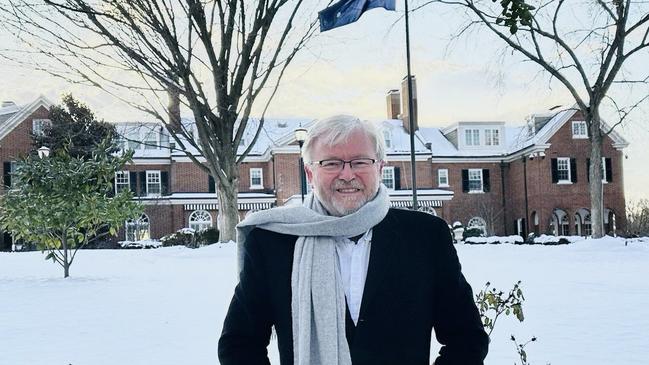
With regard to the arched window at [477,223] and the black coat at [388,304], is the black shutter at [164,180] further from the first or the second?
the black coat at [388,304]

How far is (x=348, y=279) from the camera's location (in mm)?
2547

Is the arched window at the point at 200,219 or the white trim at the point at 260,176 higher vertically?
the white trim at the point at 260,176

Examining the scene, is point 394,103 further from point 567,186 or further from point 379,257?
point 379,257

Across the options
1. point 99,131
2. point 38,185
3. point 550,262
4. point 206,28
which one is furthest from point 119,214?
point 99,131

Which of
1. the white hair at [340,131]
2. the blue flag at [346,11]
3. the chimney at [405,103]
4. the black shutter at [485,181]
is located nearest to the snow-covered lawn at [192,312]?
the white hair at [340,131]

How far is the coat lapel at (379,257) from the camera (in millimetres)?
2473

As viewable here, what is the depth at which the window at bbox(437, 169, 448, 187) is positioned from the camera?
43156 millimetres

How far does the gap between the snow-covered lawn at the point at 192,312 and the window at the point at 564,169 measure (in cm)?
2494

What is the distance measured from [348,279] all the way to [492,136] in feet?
141

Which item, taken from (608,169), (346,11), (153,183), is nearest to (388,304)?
(346,11)

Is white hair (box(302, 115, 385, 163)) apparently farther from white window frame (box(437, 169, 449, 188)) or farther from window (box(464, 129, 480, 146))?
window (box(464, 129, 480, 146))

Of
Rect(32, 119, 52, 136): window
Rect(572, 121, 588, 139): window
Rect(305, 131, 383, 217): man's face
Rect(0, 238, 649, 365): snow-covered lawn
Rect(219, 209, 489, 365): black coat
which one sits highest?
Rect(32, 119, 52, 136): window

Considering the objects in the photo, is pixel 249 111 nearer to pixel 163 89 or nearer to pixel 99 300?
pixel 163 89

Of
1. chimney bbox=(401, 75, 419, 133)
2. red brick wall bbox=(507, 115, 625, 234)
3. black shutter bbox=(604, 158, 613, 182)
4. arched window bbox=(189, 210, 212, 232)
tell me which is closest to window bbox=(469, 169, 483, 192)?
red brick wall bbox=(507, 115, 625, 234)
